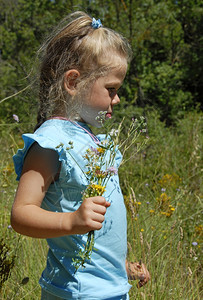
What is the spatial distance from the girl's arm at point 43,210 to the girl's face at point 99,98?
226 mm

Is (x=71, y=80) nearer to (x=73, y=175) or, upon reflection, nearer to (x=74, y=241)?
(x=73, y=175)

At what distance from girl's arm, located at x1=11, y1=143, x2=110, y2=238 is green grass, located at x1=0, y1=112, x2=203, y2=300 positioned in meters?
0.23

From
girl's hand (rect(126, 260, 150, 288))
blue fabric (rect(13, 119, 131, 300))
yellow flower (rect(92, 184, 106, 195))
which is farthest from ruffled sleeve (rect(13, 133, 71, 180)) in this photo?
girl's hand (rect(126, 260, 150, 288))

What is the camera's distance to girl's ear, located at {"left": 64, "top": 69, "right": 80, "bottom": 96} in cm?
139

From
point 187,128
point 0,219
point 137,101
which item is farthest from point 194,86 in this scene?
point 0,219

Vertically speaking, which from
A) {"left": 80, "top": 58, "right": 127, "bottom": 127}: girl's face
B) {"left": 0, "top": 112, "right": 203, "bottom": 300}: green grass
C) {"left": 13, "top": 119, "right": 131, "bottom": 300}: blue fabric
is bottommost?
{"left": 0, "top": 112, "right": 203, "bottom": 300}: green grass

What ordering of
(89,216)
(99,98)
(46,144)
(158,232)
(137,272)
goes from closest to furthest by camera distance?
(89,216) < (46,144) < (99,98) < (137,272) < (158,232)

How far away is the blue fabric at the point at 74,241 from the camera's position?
1208 mm

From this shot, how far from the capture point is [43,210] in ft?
3.70

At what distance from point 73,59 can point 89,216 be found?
0.60 meters

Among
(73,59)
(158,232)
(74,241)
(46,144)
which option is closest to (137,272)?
(74,241)

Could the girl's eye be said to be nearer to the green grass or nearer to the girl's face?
the girl's face

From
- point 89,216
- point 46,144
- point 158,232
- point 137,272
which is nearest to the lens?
point 89,216

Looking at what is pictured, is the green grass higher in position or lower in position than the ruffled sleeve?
lower
